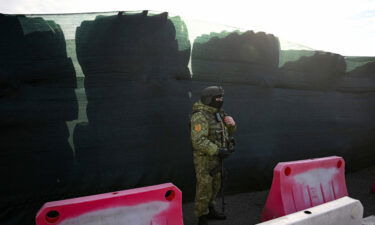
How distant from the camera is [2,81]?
3627mm

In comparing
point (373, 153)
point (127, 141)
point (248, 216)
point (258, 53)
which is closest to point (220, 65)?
point (258, 53)

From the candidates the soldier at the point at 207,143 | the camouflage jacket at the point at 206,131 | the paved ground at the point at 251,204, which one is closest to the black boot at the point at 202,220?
the soldier at the point at 207,143

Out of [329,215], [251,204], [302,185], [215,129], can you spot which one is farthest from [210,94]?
[251,204]

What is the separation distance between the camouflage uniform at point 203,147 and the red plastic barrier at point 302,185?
0.77m

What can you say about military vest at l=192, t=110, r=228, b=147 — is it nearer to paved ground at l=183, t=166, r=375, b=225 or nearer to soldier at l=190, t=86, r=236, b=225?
soldier at l=190, t=86, r=236, b=225

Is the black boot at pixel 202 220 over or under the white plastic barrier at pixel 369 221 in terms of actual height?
under

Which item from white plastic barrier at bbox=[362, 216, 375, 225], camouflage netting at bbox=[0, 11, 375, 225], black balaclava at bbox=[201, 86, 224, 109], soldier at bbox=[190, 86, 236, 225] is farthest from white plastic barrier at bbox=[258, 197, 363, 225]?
camouflage netting at bbox=[0, 11, 375, 225]

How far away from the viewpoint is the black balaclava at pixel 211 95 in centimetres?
370

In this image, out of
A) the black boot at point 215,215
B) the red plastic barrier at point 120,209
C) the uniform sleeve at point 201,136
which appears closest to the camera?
the red plastic barrier at point 120,209

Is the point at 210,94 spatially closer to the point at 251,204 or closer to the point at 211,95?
the point at 211,95

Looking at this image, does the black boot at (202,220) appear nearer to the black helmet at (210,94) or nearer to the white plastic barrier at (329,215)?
the white plastic barrier at (329,215)

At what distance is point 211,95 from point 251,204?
79.1 inches

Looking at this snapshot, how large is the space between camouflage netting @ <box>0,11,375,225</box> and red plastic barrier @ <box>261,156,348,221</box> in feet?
4.06

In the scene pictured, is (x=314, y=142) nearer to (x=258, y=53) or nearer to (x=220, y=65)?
(x=258, y=53)
